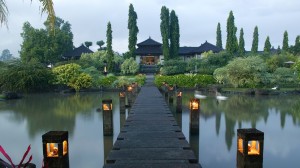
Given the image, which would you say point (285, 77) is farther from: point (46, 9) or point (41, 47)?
point (41, 47)

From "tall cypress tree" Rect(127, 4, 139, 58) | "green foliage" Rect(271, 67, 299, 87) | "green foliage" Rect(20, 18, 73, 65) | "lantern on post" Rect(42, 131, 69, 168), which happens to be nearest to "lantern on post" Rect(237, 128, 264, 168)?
"lantern on post" Rect(42, 131, 69, 168)

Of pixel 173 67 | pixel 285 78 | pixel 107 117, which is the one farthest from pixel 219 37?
pixel 107 117

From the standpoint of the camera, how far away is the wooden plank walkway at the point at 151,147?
248 inches

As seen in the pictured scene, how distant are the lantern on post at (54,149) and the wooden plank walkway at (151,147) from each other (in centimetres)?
106

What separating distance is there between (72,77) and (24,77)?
5.47 metres

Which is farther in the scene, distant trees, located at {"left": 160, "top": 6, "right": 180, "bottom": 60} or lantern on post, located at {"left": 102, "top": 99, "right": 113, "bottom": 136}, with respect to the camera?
distant trees, located at {"left": 160, "top": 6, "right": 180, "bottom": 60}

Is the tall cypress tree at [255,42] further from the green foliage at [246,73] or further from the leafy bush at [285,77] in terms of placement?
the green foliage at [246,73]

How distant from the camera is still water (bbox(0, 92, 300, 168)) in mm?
9242

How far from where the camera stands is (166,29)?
43.8m

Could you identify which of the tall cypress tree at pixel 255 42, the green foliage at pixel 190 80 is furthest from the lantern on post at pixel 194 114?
the tall cypress tree at pixel 255 42

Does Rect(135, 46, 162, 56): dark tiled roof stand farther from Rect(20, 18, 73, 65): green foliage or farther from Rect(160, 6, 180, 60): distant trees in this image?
Rect(20, 18, 73, 65): green foliage

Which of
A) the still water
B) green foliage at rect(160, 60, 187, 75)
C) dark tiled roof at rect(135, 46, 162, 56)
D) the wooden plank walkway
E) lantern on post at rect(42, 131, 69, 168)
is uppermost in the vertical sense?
dark tiled roof at rect(135, 46, 162, 56)

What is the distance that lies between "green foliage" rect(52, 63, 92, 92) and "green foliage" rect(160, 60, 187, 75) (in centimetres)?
1247

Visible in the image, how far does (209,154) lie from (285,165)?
2.52 metres
